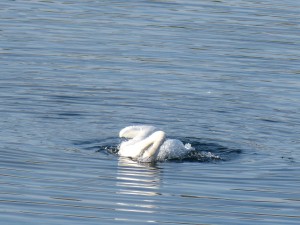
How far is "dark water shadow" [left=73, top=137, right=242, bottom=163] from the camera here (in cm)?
1454

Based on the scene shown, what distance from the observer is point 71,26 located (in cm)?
2294

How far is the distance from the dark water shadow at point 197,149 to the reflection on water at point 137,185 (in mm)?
464

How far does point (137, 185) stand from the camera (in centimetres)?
1305

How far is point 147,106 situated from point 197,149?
2.39m

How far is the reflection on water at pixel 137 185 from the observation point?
12109 millimetres

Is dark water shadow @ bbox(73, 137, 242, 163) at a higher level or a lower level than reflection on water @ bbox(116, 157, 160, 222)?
lower

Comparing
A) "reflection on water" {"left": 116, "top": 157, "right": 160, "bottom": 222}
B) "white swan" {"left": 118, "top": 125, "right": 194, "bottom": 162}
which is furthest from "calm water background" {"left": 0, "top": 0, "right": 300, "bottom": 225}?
"white swan" {"left": 118, "top": 125, "right": 194, "bottom": 162}

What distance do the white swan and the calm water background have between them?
18 cm

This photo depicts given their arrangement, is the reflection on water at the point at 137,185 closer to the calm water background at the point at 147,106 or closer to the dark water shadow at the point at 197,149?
the calm water background at the point at 147,106

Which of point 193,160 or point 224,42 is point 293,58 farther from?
point 193,160

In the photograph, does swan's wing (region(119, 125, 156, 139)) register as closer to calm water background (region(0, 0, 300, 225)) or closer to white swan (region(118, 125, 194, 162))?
white swan (region(118, 125, 194, 162))

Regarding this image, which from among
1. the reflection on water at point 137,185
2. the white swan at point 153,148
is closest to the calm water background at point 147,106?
the reflection on water at point 137,185

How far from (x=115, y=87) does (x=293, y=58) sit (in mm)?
4045

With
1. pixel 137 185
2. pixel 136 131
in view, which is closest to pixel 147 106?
pixel 136 131
